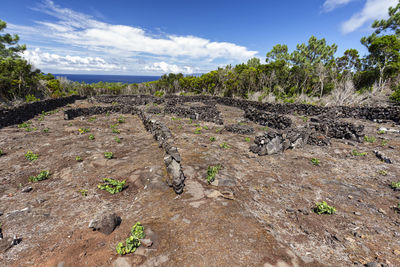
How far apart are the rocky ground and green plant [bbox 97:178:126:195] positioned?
10.4 inches

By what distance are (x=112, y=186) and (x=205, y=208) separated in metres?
3.95

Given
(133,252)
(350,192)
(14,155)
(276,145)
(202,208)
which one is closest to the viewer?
(133,252)

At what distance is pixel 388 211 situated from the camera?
5.44 meters

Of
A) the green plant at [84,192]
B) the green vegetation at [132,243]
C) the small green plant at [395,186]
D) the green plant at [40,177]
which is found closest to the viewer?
the green vegetation at [132,243]

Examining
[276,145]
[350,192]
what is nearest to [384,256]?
[350,192]

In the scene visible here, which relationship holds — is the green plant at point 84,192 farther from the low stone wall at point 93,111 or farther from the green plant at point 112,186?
the low stone wall at point 93,111

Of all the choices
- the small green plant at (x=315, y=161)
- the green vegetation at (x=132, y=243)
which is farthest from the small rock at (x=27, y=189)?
the small green plant at (x=315, y=161)

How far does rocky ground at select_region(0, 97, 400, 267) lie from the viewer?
380 cm

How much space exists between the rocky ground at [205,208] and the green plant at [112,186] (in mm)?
264

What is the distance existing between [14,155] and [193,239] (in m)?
11.7

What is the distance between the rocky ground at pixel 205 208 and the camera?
12.5ft

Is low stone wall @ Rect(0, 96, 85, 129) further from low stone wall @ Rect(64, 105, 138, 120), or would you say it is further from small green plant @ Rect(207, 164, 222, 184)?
small green plant @ Rect(207, 164, 222, 184)

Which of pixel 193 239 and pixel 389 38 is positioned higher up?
pixel 389 38

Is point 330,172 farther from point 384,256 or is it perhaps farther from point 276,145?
point 384,256
